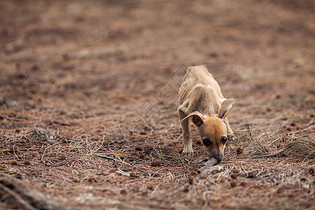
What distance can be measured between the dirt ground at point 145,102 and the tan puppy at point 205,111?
29 cm

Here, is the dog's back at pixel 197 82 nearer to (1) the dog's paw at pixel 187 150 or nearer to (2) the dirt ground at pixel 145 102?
(2) the dirt ground at pixel 145 102

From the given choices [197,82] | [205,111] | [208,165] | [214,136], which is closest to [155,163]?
[208,165]

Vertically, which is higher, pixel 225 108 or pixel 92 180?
pixel 225 108

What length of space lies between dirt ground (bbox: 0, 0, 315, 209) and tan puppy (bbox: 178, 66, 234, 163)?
0.29m

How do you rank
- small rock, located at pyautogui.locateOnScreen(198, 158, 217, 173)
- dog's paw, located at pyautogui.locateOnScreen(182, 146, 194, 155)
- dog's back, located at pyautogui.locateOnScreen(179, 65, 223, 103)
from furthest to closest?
dog's back, located at pyautogui.locateOnScreen(179, 65, 223, 103) < dog's paw, located at pyautogui.locateOnScreen(182, 146, 194, 155) < small rock, located at pyautogui.locateOnScreen(198, 158, 217, 173)

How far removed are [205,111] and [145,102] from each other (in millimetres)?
3527

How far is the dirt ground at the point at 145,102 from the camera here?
3.96m

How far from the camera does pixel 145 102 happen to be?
869cm

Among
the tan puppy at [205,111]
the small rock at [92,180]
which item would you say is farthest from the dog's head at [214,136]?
the small rock at [92,180]

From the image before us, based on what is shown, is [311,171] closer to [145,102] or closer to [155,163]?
[155,163]

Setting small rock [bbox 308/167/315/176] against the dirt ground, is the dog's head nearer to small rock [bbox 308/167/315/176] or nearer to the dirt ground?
the dirt ground

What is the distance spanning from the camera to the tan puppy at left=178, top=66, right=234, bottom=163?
15.4 feet

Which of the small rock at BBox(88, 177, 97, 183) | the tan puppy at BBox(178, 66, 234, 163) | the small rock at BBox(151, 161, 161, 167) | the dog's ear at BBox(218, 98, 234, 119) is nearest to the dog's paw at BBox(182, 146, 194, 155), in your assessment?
the tan puppy at BBox(178, 66, 234, 163)

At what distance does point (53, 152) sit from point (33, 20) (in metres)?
13.3
